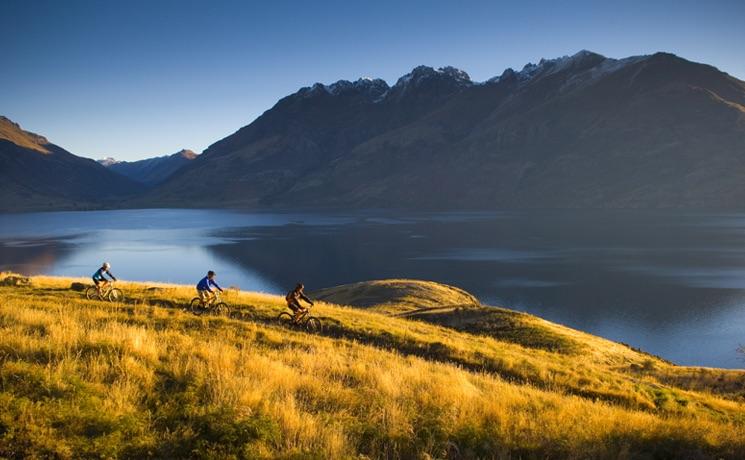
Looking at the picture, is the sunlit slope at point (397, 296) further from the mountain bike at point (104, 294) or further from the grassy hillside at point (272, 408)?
the grassy hillside at point (272, 408)

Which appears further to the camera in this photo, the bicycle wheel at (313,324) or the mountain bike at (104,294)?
the mountain bike at (104,294)

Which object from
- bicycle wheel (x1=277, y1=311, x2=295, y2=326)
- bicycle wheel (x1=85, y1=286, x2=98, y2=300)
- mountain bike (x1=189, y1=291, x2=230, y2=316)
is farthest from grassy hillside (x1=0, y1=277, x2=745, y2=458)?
bicycle wheel (x1=85, y1=286, x2=98, y2=300)

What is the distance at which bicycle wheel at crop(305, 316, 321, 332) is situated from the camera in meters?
21.3

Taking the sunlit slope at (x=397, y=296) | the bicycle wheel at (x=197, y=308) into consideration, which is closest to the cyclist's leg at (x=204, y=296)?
the bicycle wheel at (x=197, y=308)

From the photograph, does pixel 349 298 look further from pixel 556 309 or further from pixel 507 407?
pixel 507 407

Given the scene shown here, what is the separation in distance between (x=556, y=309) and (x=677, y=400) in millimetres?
51094

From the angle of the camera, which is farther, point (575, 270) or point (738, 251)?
point (738, 251)

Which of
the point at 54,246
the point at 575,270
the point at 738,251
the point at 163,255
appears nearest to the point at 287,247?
the point at 163,255

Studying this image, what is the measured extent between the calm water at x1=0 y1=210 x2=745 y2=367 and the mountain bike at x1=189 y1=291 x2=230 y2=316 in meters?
43.3

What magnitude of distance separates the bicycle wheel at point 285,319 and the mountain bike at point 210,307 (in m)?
2.34

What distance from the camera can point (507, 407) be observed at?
10461mm

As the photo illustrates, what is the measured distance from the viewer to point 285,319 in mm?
21953

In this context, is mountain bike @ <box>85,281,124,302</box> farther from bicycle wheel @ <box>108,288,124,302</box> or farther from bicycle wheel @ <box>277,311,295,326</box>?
bicycle wheel @ <box>277,311,295,326</box>

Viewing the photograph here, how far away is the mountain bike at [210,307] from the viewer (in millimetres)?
21859
